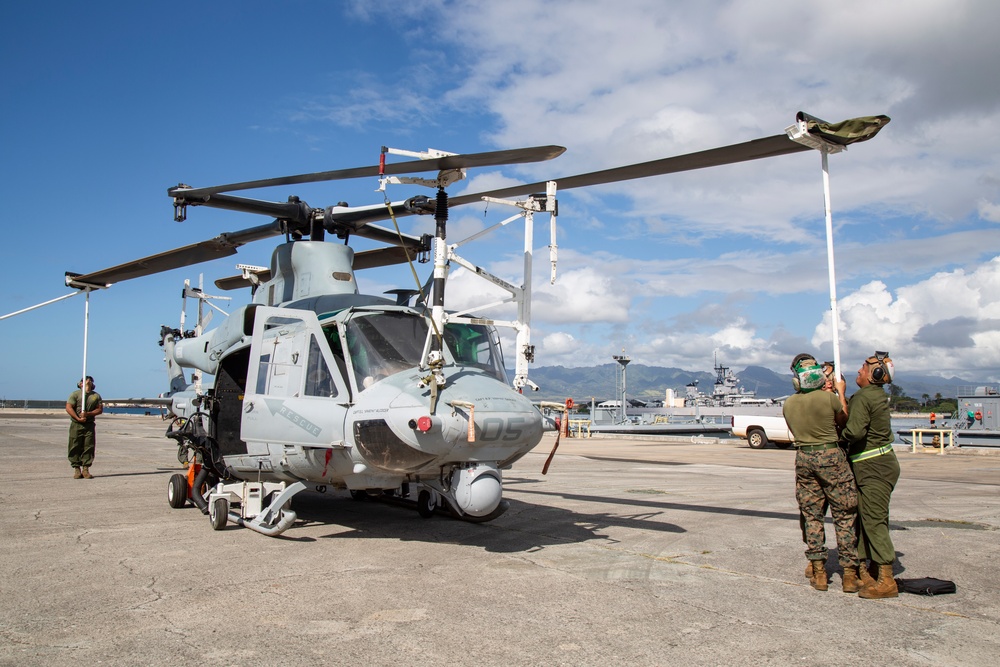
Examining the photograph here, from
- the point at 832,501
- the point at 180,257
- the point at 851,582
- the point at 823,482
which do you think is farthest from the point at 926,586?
the point at 180,257

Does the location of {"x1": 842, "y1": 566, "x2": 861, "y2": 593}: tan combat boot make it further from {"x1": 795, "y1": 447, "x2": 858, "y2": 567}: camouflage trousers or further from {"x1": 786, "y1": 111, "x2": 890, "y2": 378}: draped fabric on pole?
{"x1": 786, "y1": 111, "x2": 890, "y2": 378}: draped fabric on pole

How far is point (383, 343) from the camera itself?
7.54 m

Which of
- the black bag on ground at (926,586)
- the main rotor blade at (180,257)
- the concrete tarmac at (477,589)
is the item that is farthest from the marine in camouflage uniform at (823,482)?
the main rotor blade at (180,257)

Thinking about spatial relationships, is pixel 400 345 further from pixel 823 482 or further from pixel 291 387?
pixel 823 482

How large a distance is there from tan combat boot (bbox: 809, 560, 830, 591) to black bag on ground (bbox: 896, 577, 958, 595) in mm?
585

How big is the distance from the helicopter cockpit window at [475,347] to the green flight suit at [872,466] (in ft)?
11.9

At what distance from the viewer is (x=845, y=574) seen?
5906mm

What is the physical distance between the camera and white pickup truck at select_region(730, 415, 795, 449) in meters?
29.5

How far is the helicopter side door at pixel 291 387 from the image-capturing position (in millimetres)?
7395

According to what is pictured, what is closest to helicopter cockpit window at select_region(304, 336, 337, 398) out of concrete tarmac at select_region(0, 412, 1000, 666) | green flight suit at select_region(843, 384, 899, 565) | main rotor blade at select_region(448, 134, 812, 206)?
concrete tarmac at select_region(0, 412, 1000, 666)

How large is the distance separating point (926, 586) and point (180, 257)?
35.6 feet

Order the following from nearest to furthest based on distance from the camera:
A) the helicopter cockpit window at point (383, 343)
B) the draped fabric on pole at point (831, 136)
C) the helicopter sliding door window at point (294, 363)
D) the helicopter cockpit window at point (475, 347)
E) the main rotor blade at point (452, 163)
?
the draped fabric on pole at point (831, 136) < the main rotor blade at point (452, 163) < the helicopter cockpit window at point (383, 343) < the helicopter sliding door window at point (294, 363) < the helicopter cockpit window at point (475, 347)

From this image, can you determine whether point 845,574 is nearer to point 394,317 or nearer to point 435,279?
point 435,279

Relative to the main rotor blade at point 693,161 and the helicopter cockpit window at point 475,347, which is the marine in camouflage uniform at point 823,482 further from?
the helicopter cockpit window at point 475,347
